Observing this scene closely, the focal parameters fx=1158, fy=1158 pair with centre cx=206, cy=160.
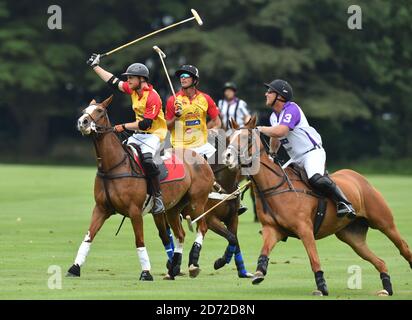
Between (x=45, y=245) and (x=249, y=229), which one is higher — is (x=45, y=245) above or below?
above

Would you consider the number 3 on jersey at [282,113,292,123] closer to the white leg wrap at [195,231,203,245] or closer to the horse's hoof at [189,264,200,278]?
the horse's hoof at [189,264,200,278]

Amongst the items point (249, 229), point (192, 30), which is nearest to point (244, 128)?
point (249, 229)

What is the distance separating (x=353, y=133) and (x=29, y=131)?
15424 mm

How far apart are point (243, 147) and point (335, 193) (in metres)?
1.21

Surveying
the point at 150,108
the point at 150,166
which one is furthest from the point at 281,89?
the point at 150,166

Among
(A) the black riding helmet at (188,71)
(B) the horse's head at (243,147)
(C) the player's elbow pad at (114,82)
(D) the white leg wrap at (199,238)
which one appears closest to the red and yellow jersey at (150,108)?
(C) the player's elbow pad at (114,82)

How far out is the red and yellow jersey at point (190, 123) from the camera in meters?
16.5

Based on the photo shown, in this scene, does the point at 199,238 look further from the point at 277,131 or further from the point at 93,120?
the point at 277,131

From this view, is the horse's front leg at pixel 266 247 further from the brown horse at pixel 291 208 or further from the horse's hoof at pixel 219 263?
the horse's hoof at pixel 219 263

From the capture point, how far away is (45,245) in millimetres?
18719

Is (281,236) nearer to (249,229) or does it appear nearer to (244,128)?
(244,128)

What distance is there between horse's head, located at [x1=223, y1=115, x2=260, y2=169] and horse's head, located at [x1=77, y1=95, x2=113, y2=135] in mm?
1968

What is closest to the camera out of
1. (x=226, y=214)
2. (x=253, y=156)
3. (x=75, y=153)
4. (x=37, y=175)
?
(x=253, y=156)

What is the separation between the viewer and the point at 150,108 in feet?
49.2
